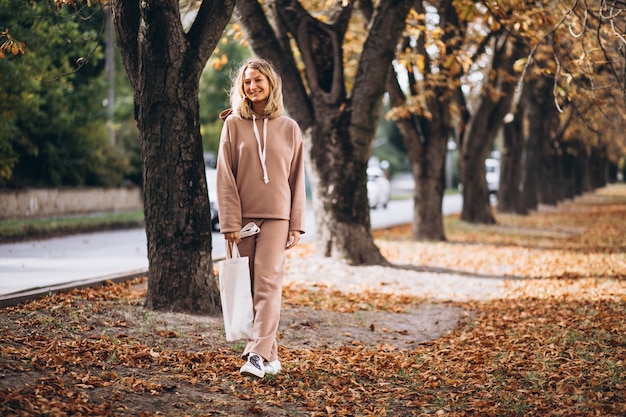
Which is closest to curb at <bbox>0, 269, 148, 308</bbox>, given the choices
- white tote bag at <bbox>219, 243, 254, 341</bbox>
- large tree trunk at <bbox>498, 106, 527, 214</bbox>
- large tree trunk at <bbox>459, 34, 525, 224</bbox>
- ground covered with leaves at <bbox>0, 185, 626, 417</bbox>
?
ground covered with leaves at <bbox>0, 185, 626, 417</bbox>

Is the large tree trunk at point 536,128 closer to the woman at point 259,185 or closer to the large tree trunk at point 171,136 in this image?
the large tree trunk at point 171,136

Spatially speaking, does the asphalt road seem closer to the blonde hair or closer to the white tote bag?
the white tote bag

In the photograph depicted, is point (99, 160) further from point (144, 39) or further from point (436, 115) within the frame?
point (144, 39)

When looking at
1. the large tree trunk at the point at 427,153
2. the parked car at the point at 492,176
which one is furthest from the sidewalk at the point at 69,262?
the parked car at the point at 492,176

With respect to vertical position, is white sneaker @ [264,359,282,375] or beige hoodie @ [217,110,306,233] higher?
beige hoodie @ [217,110,306,233]

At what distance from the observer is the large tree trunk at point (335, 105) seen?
11461 millimetres

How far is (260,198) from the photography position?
5.35 m

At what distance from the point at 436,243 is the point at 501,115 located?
18.0 ft

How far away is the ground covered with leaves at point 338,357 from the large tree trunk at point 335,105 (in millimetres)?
1697

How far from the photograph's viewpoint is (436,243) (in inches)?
658

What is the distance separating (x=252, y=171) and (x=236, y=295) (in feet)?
2.87

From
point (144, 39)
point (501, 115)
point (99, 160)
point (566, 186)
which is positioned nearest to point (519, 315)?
point (144, 39)

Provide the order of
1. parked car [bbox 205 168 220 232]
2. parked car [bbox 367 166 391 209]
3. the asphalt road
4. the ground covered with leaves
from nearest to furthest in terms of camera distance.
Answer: the ground covered with leaves → the asphalt road → parked car [bbox 205 168 220 232] → parked car [bbox 367 166 391 209]

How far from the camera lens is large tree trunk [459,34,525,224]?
19828mm
